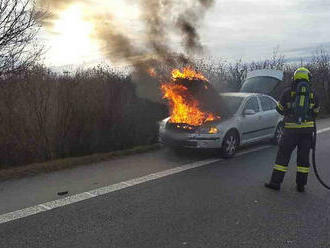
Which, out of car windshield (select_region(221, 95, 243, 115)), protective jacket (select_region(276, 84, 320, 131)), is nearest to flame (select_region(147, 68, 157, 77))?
car windshield (select_region(221, 95, 243, 115))

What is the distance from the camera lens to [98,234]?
4.59 metres

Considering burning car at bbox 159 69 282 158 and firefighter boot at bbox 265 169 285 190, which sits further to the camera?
burning car at bbox 159 69 282 158

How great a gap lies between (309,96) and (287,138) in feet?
2.50

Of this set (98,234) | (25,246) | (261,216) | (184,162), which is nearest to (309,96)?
(261,216)

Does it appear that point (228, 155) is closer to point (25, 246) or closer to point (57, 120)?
point (57, 120)

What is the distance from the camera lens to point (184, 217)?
5.16 meters

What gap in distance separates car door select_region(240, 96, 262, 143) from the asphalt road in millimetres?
2464

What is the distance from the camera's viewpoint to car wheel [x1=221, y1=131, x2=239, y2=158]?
9016mm

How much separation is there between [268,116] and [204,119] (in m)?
2.55

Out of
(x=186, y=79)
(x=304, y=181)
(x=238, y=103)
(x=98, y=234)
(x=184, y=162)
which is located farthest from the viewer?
(x=238, y=103)

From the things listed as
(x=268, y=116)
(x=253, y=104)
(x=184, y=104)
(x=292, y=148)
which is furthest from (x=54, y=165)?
(x=268, y=116)

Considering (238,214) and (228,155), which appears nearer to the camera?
(238,214)

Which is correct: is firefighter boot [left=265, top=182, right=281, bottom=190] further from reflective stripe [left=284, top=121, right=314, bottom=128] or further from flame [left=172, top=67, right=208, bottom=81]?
flame [left=172, top=67, right=208, bottom=81]

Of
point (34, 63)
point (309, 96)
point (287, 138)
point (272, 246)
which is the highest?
point (34, 63)
